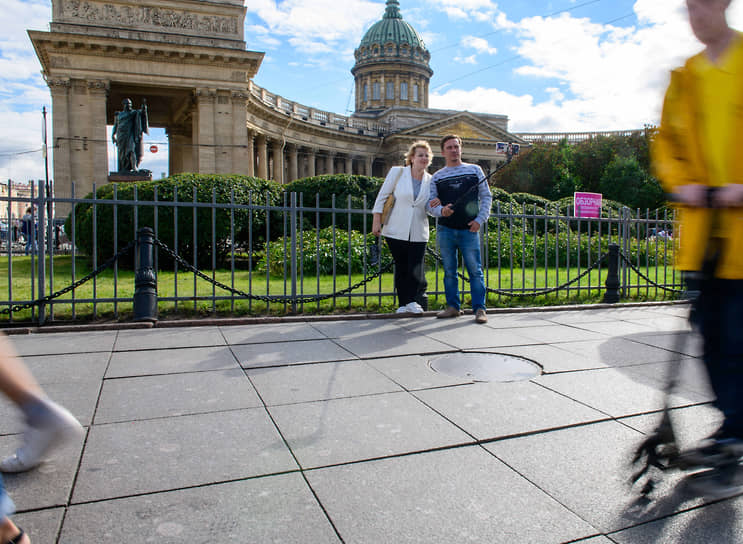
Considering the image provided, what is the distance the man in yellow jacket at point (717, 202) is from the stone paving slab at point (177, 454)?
5.85ft

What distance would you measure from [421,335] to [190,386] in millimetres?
2560

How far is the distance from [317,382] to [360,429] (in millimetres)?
957

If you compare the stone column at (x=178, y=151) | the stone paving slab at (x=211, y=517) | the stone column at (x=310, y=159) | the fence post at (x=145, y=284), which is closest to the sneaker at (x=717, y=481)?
the stone paving slab at (x=211, y=517)

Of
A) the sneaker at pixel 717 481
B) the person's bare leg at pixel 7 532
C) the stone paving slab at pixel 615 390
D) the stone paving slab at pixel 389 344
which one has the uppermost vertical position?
the person's bare leg at pixel 7 532

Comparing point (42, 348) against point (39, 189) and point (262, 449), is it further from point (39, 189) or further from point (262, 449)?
point (262, 449)

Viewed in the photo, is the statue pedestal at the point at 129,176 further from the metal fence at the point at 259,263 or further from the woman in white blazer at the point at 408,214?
the woman in white blazer at the point at 408,214

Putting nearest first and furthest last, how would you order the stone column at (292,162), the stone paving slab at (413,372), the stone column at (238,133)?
the stone paving slab at (413,372), the stone column at (238,133), the stone column at (292,162)

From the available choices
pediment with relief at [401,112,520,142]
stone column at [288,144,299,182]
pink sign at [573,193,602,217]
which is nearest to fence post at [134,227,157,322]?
pink sign at [573,193,602,217]

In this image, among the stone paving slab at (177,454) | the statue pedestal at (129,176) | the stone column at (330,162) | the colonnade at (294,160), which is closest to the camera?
the stone paving slab at (177,454)

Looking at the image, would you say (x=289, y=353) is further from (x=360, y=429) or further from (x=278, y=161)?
(x=278, y=161)

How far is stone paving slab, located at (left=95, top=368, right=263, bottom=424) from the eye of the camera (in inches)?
130

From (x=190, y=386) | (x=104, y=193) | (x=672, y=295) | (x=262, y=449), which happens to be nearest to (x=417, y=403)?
(x=262, y=449)

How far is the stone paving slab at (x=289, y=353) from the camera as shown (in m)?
4.57

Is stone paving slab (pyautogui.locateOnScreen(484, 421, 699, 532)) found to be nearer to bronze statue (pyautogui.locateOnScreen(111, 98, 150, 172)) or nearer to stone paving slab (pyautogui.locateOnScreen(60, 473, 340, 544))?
stone paving slab (pyautogui.locateOnScreen(60, 473, 340, 544))
